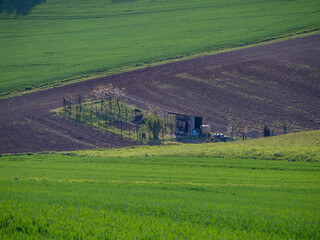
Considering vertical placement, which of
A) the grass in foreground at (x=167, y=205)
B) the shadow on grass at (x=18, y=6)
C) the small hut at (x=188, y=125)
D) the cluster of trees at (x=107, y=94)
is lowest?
the small hut at (x=188, y=125)

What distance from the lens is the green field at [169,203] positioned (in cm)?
1142

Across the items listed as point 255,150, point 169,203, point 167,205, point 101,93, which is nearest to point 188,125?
point 255,150

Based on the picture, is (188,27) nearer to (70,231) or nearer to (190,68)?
(190,68)

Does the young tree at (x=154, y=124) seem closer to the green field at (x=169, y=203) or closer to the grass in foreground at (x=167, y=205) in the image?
the green field at (x=169, y=203)

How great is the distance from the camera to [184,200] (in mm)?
15469

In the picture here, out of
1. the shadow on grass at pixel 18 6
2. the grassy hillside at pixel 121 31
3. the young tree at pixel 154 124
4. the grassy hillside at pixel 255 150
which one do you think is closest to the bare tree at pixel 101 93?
the young tree at pixel 154 124

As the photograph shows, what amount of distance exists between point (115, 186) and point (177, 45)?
5599cm

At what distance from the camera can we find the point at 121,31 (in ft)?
281

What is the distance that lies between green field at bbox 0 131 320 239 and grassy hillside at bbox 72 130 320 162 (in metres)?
1.33

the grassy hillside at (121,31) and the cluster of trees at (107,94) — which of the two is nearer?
the cluster of trees at (107,94)

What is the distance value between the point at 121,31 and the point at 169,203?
243 feet

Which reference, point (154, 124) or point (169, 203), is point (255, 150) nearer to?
point (154, 124)

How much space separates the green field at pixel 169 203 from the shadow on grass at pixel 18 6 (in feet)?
267

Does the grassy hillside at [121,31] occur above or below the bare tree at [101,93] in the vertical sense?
above
